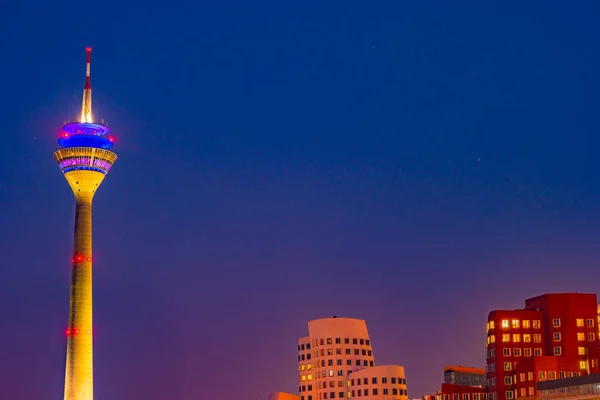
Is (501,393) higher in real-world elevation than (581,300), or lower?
lower

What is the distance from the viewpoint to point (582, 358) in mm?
196250

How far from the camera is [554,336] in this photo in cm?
19925

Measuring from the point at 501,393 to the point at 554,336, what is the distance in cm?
1431

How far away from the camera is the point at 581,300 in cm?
19975

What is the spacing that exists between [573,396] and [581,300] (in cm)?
3435

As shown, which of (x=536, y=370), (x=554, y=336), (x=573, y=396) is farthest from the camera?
(x=554, y=336)

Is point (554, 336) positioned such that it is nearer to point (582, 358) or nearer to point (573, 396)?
point (582, 358)

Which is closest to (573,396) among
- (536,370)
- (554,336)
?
(536,370)

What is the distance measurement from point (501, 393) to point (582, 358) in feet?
51.6

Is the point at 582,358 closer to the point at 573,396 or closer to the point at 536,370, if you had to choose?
the point at 536,370

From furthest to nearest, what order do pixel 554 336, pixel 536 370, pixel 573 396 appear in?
pixel 554 336
pixel 536 370
pixel 573 396

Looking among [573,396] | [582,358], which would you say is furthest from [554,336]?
[573,396]

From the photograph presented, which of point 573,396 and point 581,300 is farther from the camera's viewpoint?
point 581,300

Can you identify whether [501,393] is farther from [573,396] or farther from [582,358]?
[573,396]
